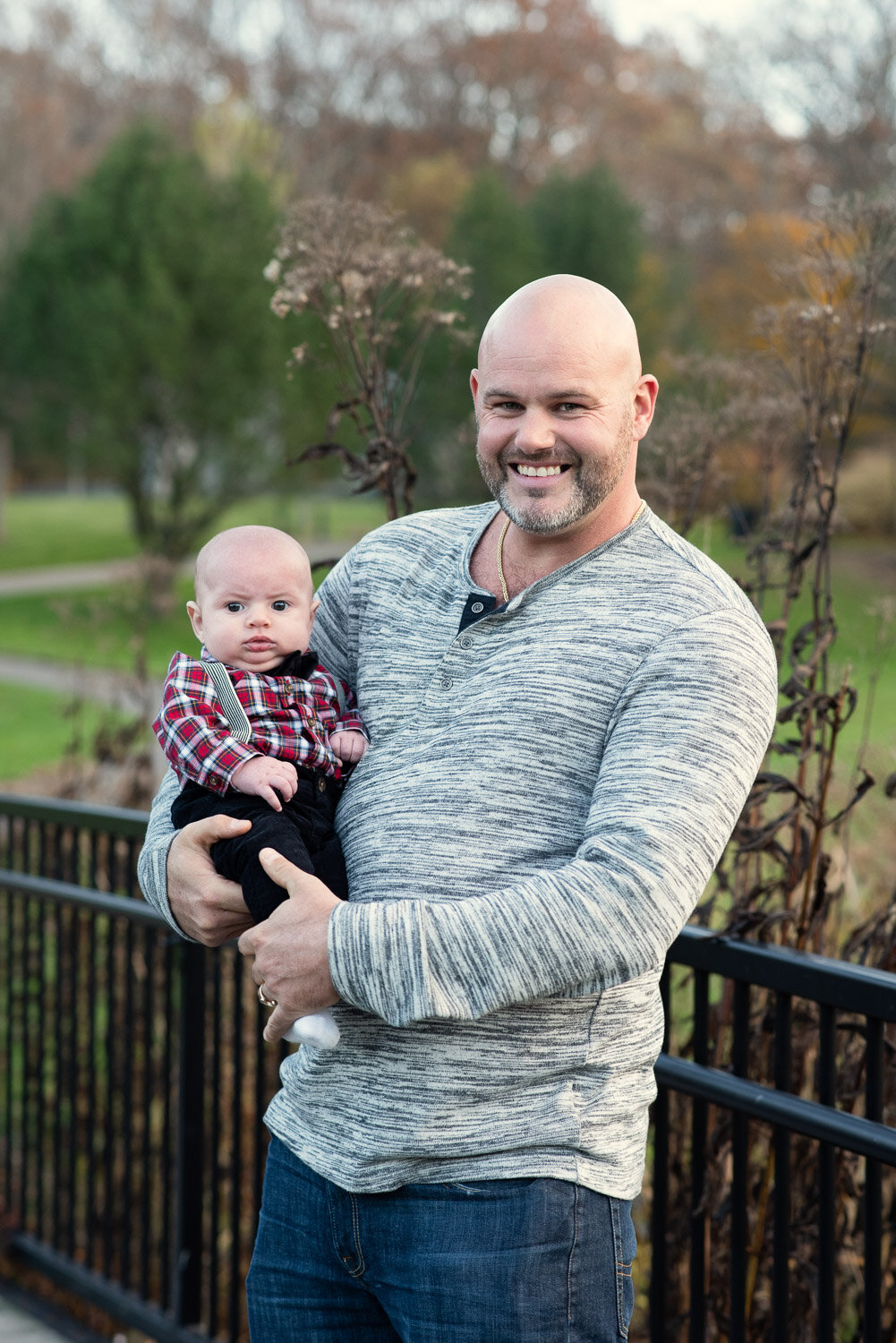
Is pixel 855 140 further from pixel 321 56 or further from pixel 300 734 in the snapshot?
pixel 300 734

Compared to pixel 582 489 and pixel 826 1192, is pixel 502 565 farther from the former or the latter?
pixel 826 1192

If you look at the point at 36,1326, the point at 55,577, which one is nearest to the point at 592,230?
the point at 55,577

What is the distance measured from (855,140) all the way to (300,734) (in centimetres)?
2559

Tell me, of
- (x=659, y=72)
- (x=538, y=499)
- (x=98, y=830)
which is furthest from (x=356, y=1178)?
(x=659, y=72)

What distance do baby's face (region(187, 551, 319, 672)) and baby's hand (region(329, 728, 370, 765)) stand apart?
0.17 m

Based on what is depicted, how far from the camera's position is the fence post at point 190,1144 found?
3.04 metres

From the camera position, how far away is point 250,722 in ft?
6.09

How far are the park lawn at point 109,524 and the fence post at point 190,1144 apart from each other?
2000 centimetres

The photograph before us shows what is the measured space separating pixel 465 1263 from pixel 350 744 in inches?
27.3

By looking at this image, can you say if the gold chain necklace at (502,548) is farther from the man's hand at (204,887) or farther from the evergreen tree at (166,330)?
the evergreen tree at (166,330)

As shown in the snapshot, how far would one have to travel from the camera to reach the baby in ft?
5.73

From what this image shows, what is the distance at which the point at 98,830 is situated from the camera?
10.7 ft

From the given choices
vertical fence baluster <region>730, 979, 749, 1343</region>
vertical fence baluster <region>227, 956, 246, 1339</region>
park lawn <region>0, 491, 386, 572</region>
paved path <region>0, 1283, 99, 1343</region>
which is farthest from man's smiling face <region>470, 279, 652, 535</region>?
park lawn <region>0, 491, 386, 572</region>

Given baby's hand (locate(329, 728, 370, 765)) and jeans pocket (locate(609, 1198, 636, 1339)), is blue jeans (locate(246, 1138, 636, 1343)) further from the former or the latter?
baby's hand (locate(329, 728, 370, 765))
